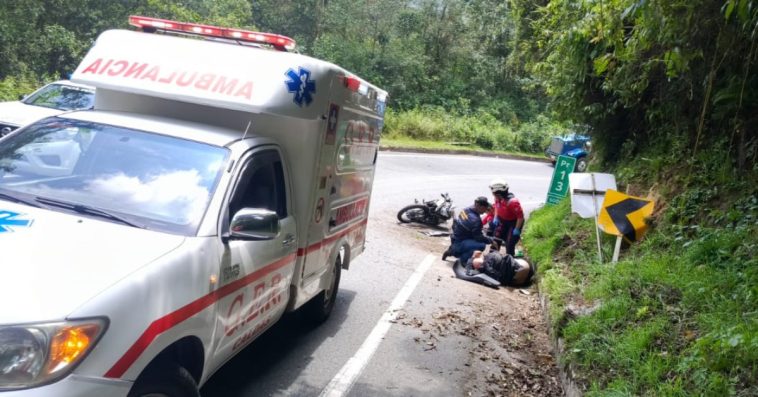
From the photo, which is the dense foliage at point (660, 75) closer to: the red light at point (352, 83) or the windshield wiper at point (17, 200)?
the red light at point (352, 83)

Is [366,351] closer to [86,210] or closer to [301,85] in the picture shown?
[301,85]

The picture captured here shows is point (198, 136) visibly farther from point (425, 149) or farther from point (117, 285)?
point (425, 149)

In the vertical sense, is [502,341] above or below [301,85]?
below

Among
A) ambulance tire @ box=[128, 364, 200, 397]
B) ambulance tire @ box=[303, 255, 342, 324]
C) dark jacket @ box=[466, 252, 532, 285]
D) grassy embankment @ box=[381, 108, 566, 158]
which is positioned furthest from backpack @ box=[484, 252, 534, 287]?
grassy embankment @ box=[381, 108, 566, 158]

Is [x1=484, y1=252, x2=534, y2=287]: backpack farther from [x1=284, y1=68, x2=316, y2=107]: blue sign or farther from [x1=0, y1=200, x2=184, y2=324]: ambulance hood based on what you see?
[x1=0, y1=200, x2=184, y2=324]: ambulance hood

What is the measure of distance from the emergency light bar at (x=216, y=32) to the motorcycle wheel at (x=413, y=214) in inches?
330

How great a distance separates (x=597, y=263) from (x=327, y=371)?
4.37 m

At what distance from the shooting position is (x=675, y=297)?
5.95 m

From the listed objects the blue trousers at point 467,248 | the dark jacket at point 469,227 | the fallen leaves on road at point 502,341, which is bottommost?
the fallen leaves on road at point 502,341

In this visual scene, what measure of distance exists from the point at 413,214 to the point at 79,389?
11.2m

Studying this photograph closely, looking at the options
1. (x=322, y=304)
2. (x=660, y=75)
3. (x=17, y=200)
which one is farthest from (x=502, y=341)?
(x=660, y=75)

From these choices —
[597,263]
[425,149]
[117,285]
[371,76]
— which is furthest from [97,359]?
[371,76]

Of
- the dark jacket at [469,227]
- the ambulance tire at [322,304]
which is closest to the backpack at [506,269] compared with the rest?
the dark jacket at [469,227]

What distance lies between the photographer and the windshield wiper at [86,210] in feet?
11.8
